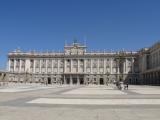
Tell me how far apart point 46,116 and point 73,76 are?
450ft

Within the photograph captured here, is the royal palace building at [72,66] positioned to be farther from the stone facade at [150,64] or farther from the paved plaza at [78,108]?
the paved plaza at [78,108]

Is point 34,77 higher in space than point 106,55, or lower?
lower

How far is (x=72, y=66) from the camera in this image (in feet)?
498

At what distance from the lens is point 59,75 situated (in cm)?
15225

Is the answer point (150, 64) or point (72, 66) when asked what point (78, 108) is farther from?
point (72, 66)

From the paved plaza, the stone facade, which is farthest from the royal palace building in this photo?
the paved plaza

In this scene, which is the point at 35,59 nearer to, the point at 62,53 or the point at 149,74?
the point at 62,53

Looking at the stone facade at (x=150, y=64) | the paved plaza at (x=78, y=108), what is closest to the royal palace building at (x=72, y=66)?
the stone facade at (x=150, y=64)

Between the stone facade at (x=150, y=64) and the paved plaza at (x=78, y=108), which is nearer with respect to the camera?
the paved plaza at (x=78, y=108)

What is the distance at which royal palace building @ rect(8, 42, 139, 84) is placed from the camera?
14862 centimetres

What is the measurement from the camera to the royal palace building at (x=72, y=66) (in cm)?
14862

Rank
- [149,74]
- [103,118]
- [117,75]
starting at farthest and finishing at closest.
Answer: [117,75] → [149,74] → [103,118]

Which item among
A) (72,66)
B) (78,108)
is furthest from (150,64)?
(78,108)

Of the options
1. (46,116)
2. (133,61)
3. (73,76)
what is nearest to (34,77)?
(73,76)
